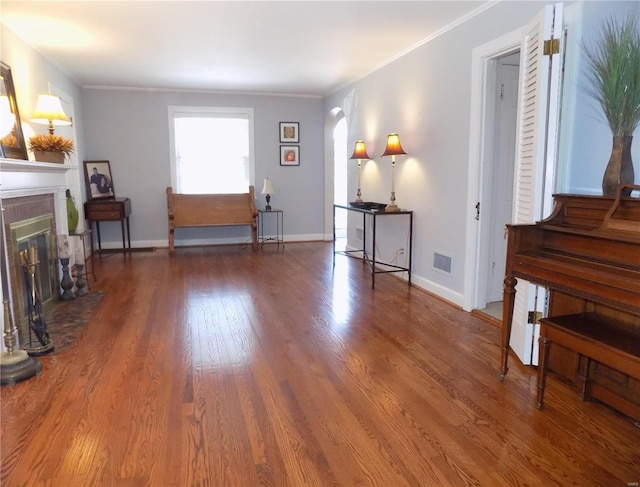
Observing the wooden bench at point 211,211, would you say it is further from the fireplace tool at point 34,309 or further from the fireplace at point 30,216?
the fireplace tool at point 34,309

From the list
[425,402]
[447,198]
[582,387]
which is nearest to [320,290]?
[447,198]

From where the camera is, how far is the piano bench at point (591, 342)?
69.9 inches

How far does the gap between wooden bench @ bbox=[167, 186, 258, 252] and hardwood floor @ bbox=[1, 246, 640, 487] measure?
9.75 feet

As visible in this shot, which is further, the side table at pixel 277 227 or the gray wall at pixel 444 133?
the side table at pixel 277 227

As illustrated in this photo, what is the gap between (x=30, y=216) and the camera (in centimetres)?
332

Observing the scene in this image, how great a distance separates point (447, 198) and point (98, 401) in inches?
120

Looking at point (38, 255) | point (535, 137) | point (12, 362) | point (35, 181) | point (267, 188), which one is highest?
point (535, 137)

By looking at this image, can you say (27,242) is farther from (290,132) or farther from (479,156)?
(290,132)

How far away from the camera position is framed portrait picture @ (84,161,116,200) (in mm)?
6277

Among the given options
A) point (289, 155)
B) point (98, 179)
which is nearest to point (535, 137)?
point (289, 155)

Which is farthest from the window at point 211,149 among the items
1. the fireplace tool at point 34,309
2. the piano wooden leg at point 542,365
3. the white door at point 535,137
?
the piano wooden leg at point 542,365

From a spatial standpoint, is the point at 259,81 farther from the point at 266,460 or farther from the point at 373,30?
the point at 266,460

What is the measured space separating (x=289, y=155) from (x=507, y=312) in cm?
537

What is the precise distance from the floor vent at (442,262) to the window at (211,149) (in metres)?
3.84
